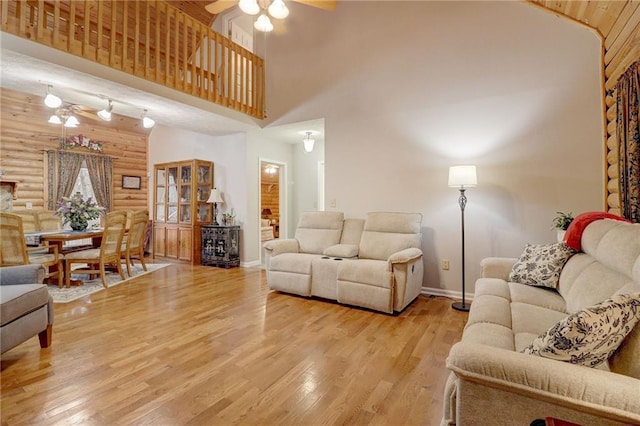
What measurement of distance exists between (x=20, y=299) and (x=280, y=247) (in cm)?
246

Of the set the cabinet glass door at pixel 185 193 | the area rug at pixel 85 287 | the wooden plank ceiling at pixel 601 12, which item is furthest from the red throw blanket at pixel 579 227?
the cabinet glass door at pixel 185 193

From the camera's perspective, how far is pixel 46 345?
7.70ft

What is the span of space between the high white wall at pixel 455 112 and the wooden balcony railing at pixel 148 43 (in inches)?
36.3

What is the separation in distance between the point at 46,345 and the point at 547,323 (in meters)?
3.49

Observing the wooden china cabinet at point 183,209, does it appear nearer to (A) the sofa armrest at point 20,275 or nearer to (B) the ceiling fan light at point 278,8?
(A) the sofa armrest at point 20,275

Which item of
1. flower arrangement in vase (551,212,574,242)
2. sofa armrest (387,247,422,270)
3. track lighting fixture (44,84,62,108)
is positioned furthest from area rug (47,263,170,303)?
flower arrangement in vase (551,212,574,242)

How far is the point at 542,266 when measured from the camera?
2.40m

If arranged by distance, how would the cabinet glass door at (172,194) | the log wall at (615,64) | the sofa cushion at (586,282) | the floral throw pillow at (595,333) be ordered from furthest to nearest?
the cabinet glass door at (172,194)
the log wall at (615,64)
the sofa cushion at (586,282)
the floral throw pillow at (595,333)

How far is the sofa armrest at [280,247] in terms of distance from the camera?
3.93 meters

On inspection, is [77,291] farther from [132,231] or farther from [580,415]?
[580,415]

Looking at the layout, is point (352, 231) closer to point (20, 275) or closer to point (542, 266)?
point (542, 266)

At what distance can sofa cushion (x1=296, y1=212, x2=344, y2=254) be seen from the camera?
13.6ft

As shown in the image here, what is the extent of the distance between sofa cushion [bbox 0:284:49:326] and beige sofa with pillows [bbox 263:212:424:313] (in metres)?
2.18

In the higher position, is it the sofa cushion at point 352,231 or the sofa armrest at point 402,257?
the sofa cushion at point 352,231
